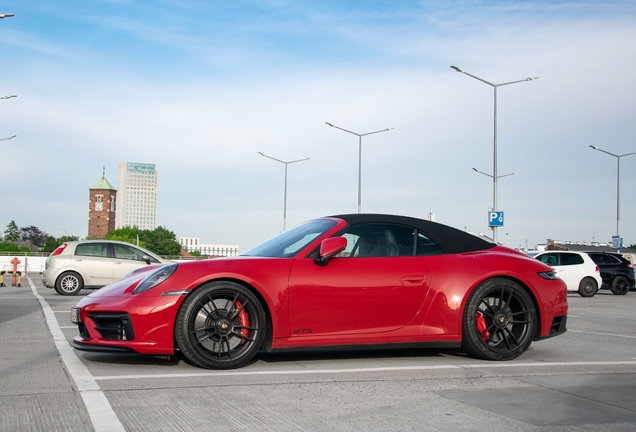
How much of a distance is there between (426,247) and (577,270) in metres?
18.8

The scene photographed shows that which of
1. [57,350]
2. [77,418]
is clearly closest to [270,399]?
[77,418]

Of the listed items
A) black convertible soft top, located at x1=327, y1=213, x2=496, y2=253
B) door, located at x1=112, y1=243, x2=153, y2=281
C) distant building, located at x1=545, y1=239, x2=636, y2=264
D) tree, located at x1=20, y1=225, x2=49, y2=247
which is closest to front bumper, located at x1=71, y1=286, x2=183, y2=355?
black convertible soft top, located at x1=327, y1=213, x2=496, y2=253

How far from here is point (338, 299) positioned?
6.27 m

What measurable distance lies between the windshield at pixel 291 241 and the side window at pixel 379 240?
249mm

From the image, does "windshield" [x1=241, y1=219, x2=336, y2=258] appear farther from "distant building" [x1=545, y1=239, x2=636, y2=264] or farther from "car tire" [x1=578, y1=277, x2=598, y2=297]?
"distant building" [x1=545, y1=239, x2=636, y2=264]

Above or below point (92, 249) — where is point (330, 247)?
below

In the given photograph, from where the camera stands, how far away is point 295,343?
618cm

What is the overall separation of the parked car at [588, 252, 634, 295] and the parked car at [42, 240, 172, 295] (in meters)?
16.3

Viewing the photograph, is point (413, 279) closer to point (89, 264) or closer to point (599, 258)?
point (89, 264)

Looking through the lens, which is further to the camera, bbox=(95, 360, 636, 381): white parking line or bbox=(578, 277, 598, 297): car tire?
bbox=(578, 277, 598, 297): car tire

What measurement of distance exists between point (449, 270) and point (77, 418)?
3659mm

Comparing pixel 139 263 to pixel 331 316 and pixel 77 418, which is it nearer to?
pixel 331 316

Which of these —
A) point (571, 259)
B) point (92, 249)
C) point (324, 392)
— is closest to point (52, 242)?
point (92, 249)

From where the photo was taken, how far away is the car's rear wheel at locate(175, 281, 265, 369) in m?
5.99
